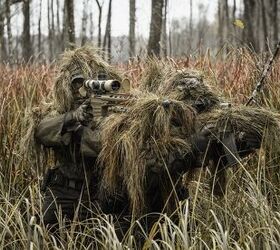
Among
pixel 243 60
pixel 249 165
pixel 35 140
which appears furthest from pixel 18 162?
pixel 243 60

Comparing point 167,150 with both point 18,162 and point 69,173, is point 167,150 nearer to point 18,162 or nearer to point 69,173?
point 69,173

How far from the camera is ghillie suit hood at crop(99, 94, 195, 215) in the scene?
2.55 meters

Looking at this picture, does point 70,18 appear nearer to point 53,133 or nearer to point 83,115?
point 53,133

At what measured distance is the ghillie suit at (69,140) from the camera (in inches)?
119

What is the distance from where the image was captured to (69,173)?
3.15 m

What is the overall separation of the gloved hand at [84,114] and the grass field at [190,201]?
49 cm

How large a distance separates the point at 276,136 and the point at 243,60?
1.98m

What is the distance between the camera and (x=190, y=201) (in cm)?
306

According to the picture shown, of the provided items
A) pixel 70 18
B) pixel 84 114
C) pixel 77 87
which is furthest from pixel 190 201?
pixel 70 18

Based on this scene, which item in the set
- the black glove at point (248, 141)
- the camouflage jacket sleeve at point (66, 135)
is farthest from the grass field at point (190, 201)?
the camouflage jacket sleeve at point (66, 135)

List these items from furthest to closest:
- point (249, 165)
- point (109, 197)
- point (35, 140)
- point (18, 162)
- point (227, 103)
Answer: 1. point (18, 162)
2. point (249, 165)
3. point (35, 140)
4. point (109, 197)
5. point (227, 103)

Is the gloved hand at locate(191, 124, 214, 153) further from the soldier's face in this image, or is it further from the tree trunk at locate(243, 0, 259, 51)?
the tree trunk at locate(243, 0, 259, 51)

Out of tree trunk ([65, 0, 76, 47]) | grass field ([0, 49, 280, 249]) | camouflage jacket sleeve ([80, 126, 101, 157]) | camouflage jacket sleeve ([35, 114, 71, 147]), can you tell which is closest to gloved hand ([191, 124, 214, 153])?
grass field ([0, 49, 280, 249])

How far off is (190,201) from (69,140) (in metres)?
0.71
